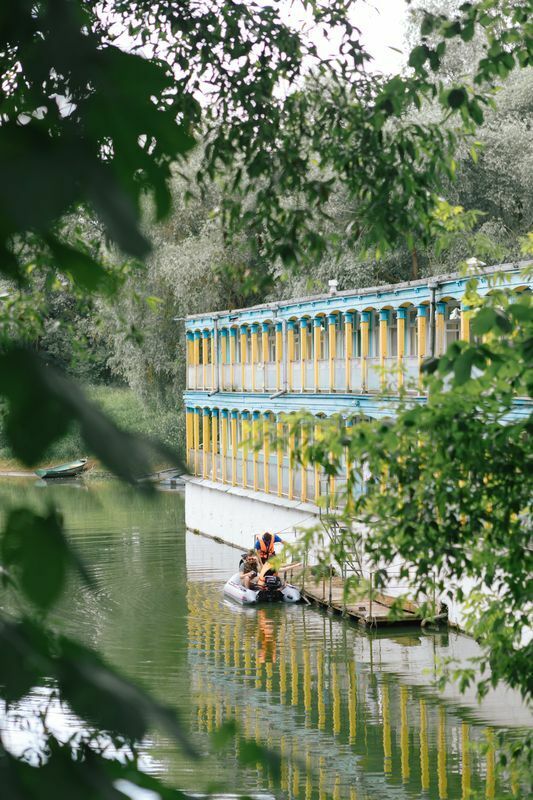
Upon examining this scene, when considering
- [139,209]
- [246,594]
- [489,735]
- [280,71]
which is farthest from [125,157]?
[246,594]

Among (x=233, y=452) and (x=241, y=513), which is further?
(x=233, y=452)

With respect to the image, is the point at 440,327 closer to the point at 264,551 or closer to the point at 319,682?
the point at 264,551

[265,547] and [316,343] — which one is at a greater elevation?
[316,343]

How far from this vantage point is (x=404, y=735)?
15648 mm

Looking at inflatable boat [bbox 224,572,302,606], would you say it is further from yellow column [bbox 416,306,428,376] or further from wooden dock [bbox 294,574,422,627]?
yellow column [bbox 416,306,428,376]

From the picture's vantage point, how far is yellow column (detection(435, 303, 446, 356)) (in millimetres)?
23297

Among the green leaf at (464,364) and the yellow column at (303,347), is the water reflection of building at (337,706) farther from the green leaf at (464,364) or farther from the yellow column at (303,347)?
the yellow column at (303,347)

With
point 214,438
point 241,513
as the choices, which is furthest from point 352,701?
point 214,438

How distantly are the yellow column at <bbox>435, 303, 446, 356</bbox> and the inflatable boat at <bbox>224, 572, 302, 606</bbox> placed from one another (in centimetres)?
546

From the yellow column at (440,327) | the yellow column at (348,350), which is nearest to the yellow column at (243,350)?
the yellow column at (348,350)

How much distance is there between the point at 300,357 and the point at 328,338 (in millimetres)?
2019

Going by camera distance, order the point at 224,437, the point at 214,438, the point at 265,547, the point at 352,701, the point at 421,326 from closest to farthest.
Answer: the point at 352,701 → the point at 421,326 → the point at 265,547 → the point at 224,437 → the point at 214,438

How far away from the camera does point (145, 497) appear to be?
72 centimetres

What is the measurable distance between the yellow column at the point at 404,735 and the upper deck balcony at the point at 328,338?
Result: 6.25m
